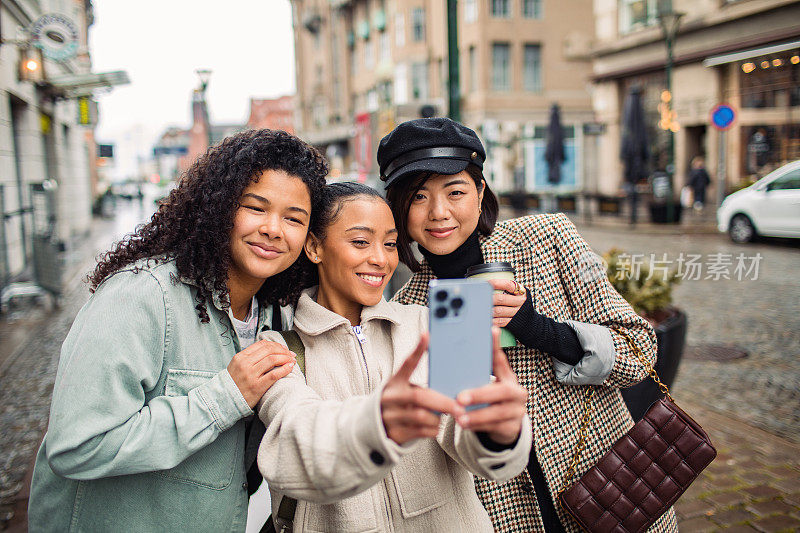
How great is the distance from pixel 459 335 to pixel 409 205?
1090 millimetres

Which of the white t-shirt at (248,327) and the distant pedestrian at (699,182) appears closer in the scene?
the white t-shirt at (248,327)

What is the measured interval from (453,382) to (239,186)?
102cm

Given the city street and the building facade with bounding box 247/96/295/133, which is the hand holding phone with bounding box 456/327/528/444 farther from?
the building facade with bounding box 247/96/295/133

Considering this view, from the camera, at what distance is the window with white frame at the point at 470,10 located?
29844mm

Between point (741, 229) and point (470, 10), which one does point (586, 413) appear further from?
point (470, 10)

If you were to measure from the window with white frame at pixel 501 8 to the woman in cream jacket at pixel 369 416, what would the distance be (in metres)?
31.1

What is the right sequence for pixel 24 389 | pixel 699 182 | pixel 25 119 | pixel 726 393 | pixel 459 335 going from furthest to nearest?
pixel 699 182, pixel 25 119, pixel 24 389, pixel 726 393, pixel 459 335

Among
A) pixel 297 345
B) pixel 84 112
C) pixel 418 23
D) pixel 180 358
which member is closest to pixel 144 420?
pixel 180 358

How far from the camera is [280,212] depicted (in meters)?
1.91

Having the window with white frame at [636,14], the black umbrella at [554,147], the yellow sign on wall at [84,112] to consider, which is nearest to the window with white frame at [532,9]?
the window with white frame at [636,14]

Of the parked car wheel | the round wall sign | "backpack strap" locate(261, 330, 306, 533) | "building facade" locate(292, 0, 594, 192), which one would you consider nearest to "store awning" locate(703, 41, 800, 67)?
the parked car wheel

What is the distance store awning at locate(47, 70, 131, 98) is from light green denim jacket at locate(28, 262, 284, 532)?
547 inches

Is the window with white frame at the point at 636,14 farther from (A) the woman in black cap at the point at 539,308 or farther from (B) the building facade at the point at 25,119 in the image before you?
(A) the woman in black cap at the point at 539,308

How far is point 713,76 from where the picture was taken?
19.6 m
